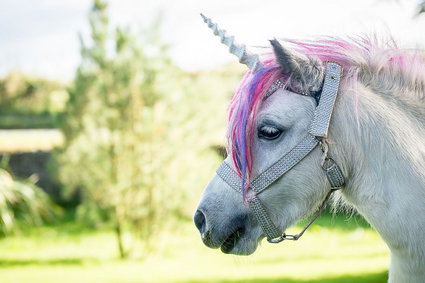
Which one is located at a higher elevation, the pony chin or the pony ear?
the pony ear

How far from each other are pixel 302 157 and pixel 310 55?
43 cm

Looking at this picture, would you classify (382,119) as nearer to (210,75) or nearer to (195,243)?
(210,75)

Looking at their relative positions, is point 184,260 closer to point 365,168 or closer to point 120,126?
point 120,126

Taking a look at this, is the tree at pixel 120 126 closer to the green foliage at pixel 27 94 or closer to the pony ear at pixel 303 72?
the pony ear at pixel 303 72

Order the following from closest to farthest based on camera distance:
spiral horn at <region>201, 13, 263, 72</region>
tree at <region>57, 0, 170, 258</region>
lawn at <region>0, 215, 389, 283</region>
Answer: spiral horn at <region>201, 13, 263, 72</region> → lawn at <region>0, 215, 389, 283</region> → tree at <region>57, 0, 170, 258</region>

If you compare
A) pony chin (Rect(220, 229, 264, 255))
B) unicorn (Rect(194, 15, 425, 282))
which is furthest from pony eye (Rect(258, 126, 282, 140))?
pony chin (Rect(220, 229, 264, 255))

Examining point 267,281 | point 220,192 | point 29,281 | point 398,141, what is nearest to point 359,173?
point 398,141

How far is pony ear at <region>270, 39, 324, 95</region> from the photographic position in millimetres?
2049

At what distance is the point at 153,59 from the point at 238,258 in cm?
739

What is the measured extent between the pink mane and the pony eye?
0.03m

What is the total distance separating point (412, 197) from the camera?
1932mm

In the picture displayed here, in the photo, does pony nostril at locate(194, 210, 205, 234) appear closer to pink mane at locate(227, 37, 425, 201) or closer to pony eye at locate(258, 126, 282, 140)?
→ pink mane at locate(227, 37, 425, 201)

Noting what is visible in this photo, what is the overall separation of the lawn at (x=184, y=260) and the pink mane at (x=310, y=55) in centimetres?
541

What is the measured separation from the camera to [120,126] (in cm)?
952
